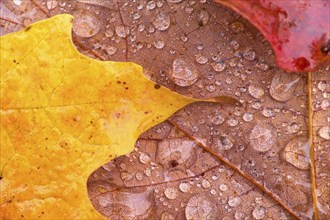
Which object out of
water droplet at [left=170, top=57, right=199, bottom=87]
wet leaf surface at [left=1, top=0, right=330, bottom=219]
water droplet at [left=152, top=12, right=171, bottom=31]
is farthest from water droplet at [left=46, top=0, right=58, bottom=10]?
water droplet at [left=170, top=57, right=199, bottom=87]

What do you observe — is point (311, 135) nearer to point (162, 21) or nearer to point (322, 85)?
point (322, 85)

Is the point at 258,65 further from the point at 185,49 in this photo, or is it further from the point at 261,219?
the point at 261,219

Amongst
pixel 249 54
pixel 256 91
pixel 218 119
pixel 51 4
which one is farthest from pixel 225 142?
pixel 51 4

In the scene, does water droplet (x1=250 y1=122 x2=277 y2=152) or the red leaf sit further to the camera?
water droplet (x1=250 y1=122 x2=277 y2=152)

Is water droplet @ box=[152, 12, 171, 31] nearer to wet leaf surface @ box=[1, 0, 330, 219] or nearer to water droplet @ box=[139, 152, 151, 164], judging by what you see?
wet leaf surface @ box=[1, 0, 330, 219]

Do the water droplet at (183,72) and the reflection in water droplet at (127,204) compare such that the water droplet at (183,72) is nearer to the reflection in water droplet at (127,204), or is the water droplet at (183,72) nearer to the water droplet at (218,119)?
the water droplet at (218,119)

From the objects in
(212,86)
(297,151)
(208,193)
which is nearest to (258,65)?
(212,86)

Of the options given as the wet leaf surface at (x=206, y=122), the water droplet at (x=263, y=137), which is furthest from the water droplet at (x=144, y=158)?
the water droplet at (x=263, y=137)
